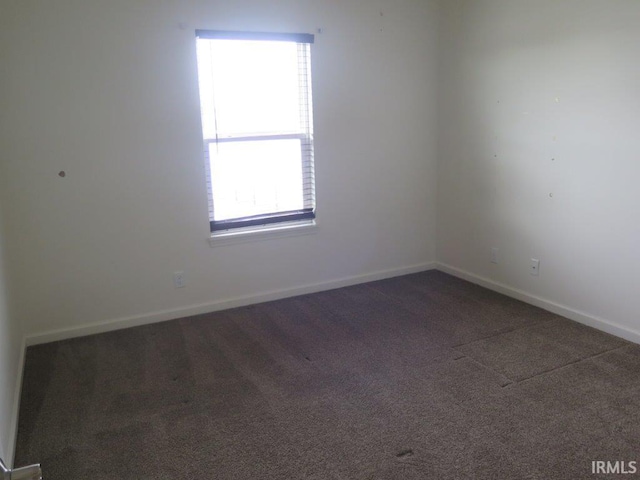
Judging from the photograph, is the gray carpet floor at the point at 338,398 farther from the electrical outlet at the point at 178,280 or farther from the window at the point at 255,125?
the window at the point at 255,125

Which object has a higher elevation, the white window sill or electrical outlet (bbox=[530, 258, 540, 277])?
the white window sill

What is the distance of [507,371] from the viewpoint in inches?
106

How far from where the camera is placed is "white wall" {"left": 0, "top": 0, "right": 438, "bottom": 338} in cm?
301

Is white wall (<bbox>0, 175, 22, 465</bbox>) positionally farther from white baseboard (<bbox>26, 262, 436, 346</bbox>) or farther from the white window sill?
the white window sill

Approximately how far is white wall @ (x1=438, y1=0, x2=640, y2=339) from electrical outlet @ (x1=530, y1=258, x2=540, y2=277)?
3cm

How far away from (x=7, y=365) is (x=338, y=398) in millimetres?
1643

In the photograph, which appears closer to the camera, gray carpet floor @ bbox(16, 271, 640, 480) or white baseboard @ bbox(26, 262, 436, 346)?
gray carpet floor @ bbox(16, 271, 640, 480)

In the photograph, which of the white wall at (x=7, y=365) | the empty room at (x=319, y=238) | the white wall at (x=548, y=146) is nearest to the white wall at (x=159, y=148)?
the empty room at (x=319, y=238)

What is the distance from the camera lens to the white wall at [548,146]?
290cm

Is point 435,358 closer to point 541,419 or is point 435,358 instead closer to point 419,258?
point 541,419

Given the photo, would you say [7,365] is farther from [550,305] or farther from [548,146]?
[548,146]

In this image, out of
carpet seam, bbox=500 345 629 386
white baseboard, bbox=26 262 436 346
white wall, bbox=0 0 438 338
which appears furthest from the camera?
white baseboard, bbox=26 262 436 346

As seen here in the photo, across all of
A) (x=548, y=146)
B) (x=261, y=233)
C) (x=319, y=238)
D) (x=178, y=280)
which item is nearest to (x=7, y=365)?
(x=178, y=280)

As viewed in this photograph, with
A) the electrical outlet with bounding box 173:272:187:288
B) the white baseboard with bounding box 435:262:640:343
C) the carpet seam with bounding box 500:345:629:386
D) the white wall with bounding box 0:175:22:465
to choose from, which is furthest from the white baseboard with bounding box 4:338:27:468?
the white baseboard with bounding box 435:262:640:343
